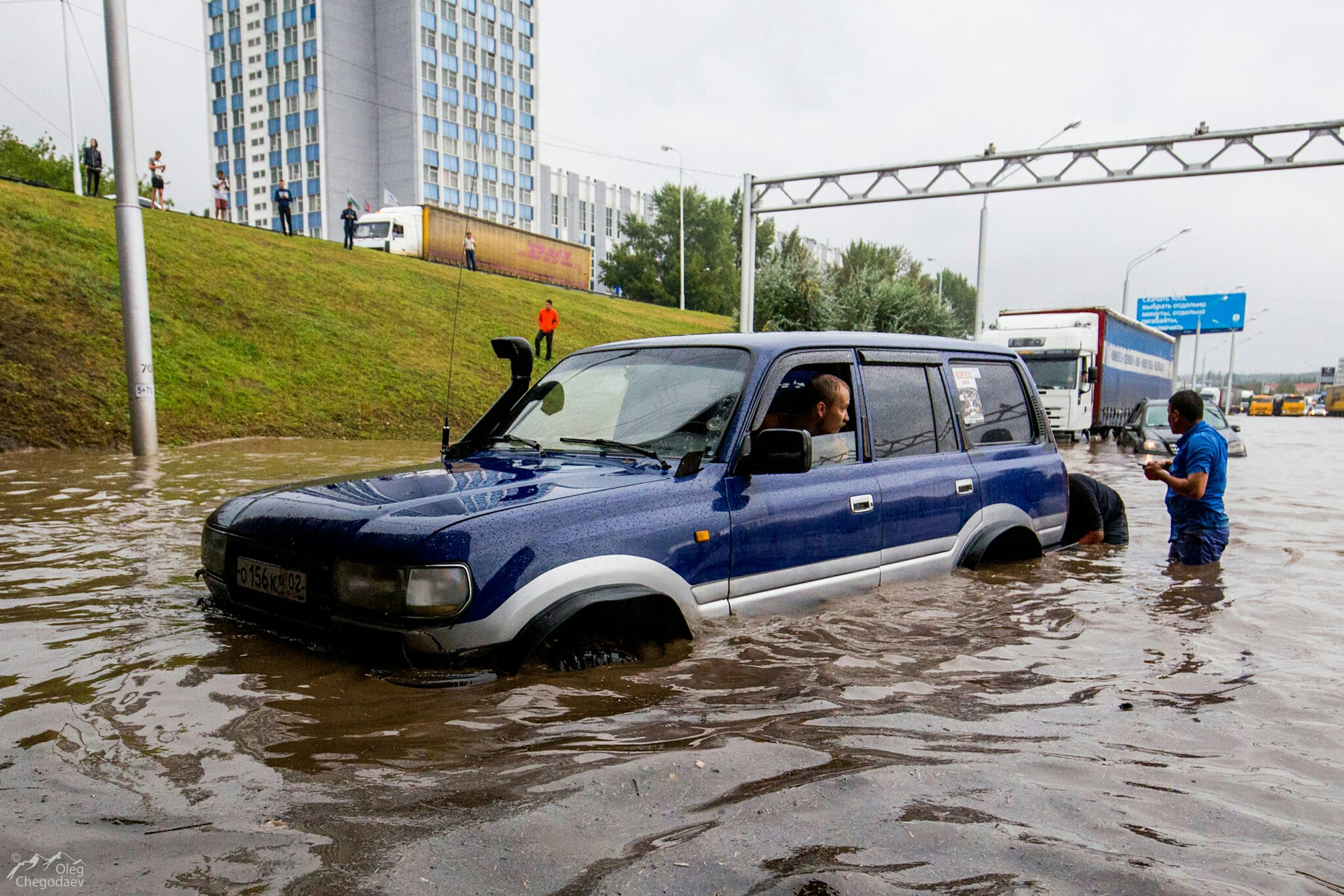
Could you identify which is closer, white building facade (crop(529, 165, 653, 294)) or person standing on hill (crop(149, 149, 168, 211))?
person standing on hill (crop(149, 149, 168, 211))

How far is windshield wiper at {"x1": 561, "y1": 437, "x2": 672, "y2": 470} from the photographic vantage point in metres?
3.83

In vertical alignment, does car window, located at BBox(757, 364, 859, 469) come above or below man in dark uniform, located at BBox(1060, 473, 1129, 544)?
above

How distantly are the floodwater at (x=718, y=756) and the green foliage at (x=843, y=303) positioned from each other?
2954cm

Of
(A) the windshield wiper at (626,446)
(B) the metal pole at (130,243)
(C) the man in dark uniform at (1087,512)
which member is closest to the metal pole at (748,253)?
(B) the metal pole at (130,243)

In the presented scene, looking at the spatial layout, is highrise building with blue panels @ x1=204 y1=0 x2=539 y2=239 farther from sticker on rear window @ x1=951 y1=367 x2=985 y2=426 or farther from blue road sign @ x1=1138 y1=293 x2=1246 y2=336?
sticker on rear window @ x1=951 y1=367 x2=985 y2=426

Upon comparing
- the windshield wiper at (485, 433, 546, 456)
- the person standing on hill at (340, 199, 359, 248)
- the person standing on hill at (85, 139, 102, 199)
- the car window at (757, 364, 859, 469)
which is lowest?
the windshield wiper at (485, 433, 546, 456)

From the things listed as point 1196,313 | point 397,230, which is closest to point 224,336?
point 397,230

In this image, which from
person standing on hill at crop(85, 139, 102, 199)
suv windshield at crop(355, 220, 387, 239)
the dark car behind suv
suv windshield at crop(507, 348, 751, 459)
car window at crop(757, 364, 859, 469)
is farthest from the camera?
suv windshield at crop(355, 220, 387, 239)

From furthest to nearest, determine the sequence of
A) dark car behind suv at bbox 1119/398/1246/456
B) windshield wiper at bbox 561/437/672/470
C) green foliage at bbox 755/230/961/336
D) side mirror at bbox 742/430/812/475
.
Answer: green foliage at bbox 755/230/961/336 < dark car behind suv at bbox 1119/398/1246/456 < windshield wiper at bbox 561/437/672/470 < side mirror at bbox 742/430/812/475

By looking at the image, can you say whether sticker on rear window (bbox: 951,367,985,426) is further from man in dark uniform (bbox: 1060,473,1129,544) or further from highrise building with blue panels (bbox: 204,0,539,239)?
highrise building with blue panels (bbox: 204,0,539,239)

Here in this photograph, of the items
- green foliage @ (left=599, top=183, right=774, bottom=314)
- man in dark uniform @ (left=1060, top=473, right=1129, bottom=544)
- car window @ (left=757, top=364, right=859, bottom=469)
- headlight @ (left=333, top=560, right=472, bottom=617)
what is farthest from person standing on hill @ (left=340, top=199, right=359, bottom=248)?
green foliage @ (left=599, top=183, right=774, bottom=314)

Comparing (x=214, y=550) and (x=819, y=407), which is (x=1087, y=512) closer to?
(x=819, y=407)

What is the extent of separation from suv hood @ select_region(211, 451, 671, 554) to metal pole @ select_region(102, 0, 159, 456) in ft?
30.9

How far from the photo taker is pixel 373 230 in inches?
1412
